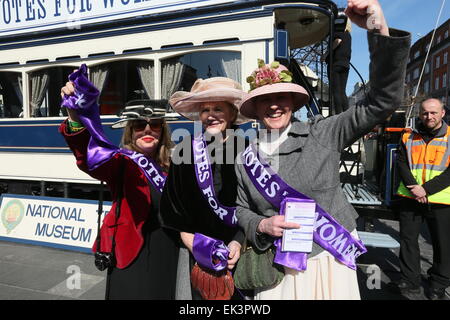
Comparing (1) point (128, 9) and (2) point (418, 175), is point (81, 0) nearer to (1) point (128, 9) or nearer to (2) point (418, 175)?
(1) point (128, 9)

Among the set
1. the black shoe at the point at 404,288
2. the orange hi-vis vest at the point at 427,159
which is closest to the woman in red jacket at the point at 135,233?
the black shoe at the point at 404,288

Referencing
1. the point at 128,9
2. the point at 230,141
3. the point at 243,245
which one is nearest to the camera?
the point at 243,245

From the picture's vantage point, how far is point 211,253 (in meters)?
1.51

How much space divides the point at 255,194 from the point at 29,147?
5.04 metres

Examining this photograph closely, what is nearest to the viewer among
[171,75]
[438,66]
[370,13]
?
[370,13]

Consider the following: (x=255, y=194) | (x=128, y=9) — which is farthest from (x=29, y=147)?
(x=255, y=194)

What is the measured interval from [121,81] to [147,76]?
52cm

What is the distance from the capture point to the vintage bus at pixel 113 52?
385 cm

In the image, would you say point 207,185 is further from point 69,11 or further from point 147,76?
point 69,11

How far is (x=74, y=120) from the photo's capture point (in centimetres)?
158

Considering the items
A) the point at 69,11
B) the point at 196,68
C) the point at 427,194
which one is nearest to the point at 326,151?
the point at 427,194

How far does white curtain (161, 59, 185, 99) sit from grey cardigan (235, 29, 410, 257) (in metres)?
2.96

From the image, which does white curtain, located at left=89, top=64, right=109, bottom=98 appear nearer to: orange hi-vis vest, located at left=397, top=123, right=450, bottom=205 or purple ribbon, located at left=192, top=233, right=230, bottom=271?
purple ribbon, located at left=192, top=233, right=230, bottom=271

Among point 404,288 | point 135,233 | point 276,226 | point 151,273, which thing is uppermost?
point 276,226
